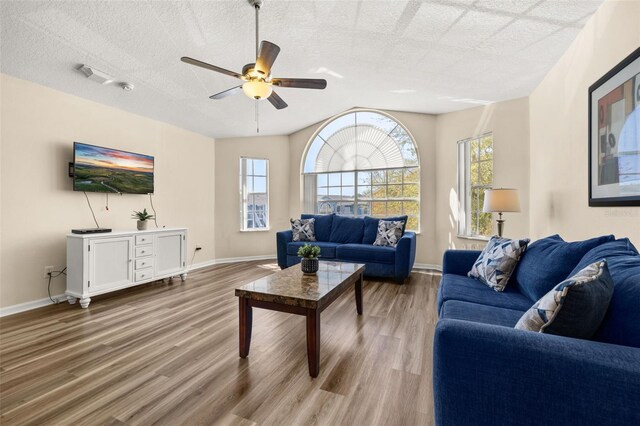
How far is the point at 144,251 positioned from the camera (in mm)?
3648

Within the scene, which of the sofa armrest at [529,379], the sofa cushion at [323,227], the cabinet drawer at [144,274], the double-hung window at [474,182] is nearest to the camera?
the sofa armrest at [529,379]

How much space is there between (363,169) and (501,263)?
3583 mm

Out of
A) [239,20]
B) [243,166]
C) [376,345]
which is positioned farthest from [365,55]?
[243,166]

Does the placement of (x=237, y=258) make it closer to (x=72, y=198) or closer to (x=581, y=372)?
(x=72, y=198)

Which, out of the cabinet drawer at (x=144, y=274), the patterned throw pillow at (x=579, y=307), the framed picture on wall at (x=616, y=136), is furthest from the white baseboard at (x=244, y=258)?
the patterned throw pillow at (x=579, y=307)

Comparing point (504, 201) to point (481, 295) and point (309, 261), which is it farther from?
point (309, 261)

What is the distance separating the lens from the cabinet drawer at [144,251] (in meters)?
3.57

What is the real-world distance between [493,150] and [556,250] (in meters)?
2.76

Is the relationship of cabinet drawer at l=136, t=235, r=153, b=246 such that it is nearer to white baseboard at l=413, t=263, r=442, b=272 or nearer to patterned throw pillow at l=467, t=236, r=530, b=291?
patterned throw pillow at l=467, t=236, r=530, b=291

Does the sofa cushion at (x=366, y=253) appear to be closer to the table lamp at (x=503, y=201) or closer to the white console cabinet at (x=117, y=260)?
the table lamp at (x=503, y=201)

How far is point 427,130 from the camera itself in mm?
4938

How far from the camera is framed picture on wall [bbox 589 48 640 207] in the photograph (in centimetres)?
166

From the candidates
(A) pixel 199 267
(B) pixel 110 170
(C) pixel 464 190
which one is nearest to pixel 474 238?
(C) pixel 464 190

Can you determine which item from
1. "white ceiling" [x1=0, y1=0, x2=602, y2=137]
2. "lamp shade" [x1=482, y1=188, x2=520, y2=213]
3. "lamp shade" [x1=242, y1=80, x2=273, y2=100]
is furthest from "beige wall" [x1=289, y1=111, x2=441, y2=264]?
"lamp shade" [x1=242, y1=80, x2=273, y2=100]
